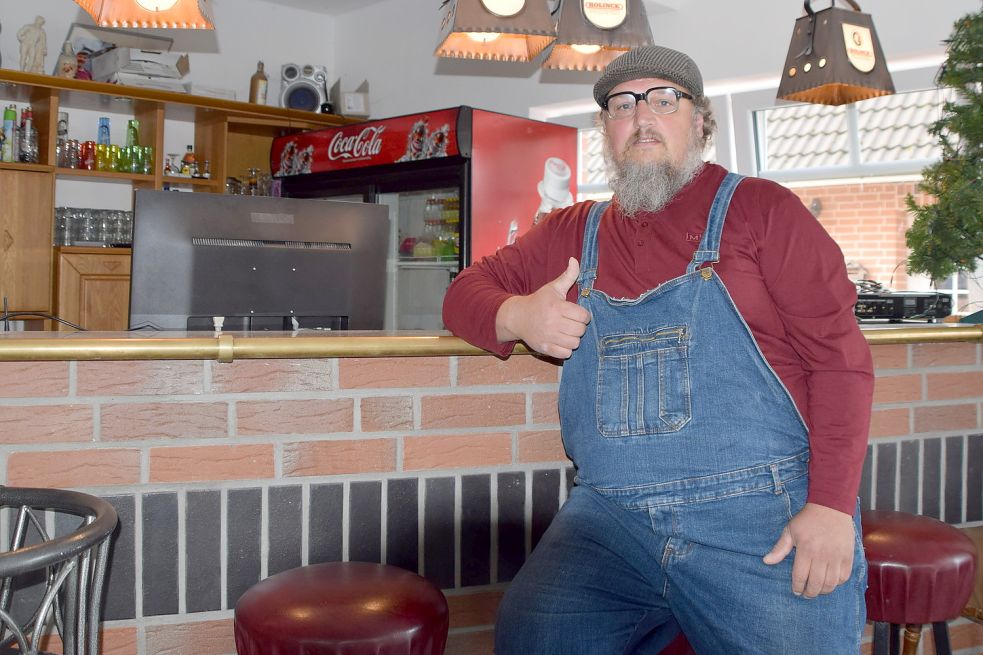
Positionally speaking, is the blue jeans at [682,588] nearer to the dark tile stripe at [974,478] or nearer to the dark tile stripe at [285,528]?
the dark tile stripe at [285,528]

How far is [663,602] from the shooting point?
161 cm

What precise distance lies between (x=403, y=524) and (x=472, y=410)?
0.89ft

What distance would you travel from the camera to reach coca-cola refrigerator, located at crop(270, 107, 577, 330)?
4722 millimetres

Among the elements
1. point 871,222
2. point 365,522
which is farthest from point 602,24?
point 871,222

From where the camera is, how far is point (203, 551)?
5.83 feet

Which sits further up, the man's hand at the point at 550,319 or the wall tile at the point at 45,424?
the man's hand at the point at 550,319

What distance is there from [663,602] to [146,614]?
3.14 feet

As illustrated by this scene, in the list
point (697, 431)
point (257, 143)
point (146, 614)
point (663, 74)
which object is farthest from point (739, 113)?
point (146, 614)

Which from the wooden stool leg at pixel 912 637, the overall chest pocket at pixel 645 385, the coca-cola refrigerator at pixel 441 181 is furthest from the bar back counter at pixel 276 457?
the coca-cola refrigerator at pixel 441 181

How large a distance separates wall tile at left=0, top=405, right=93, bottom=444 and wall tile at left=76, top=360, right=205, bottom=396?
0.04 meters

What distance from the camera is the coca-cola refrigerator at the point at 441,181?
15.5 ft

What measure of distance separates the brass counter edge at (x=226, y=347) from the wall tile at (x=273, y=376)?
37 mm

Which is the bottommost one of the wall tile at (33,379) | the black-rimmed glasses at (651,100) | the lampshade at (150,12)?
the wall tile at (33,379)

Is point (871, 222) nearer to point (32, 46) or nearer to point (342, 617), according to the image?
point (342, 617)
